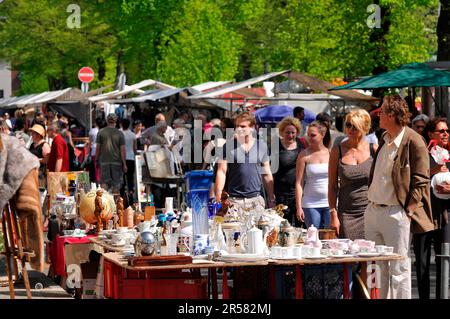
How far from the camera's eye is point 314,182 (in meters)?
13.2

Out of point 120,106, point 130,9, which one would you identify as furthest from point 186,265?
point 130,9

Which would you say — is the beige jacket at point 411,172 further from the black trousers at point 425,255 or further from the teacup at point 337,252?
the black trousers at point 425,255

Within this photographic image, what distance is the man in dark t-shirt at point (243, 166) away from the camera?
13.3 m

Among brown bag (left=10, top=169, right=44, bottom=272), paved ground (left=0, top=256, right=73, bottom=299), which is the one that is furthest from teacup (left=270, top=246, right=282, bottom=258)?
paved ground (left=0, top=256, right=73, bottom=299)

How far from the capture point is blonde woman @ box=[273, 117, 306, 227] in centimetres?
1462

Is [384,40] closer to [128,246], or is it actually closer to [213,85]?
[213,85]

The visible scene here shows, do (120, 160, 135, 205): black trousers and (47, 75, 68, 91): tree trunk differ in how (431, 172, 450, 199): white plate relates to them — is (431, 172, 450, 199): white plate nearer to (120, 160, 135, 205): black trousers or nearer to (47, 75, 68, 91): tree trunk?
(120, 160, 135, 205): black trousers

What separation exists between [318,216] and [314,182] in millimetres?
352

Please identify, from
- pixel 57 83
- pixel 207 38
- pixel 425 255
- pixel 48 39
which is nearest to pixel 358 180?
pixel 425 255

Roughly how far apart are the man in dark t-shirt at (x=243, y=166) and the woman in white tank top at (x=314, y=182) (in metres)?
0.40

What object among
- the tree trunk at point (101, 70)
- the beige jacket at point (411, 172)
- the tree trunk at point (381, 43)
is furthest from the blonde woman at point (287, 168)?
the tree trunk at point (101, 70)

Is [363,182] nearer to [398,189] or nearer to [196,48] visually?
[398,189]
